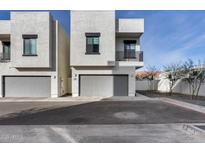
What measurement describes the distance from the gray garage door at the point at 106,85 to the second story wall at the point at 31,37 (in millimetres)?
4250

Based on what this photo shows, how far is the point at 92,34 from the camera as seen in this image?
1606 cm

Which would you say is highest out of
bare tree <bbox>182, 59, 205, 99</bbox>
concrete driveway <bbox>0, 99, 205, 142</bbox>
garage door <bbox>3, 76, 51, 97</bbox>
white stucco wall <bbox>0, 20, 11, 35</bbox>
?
white stucco wall <bbox>0, 20, 11, 35</bbox>

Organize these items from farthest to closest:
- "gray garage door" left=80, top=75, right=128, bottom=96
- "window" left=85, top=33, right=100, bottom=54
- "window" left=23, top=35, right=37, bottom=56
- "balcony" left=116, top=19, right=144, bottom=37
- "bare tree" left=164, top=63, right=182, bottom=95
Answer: "bare tree" left=164, top=63, right=182, bottom=95 < "gray garage door" left=80, top=75, right=128, bottom=96 < "balcony" left=116, top=19, right=144, bottom=37 < "window" left=85, top=33, right=100, bottom=54 < "window" left=23, top=35, right=37, bottom=56

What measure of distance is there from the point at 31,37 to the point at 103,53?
280 inches

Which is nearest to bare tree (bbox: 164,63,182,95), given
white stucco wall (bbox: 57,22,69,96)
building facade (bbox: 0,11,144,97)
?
building facade (bbox: 0,11,144,97)

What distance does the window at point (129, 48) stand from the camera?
58.3ft

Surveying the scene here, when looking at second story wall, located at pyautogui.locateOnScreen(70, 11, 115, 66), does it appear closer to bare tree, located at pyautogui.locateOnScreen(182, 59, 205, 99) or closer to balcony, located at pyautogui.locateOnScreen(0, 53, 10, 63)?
balcony, located at pyautogui.locateOnScreen(0, 53, 10, 63)

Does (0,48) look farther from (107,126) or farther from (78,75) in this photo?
(107,126)

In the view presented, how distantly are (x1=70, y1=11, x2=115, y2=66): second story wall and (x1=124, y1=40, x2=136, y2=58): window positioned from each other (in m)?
2.34

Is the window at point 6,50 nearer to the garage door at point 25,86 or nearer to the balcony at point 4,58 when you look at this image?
the balcony at point 4,58

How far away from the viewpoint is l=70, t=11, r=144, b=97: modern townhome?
52.6 feet

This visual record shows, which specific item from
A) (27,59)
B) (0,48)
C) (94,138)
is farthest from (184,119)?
(0,48)

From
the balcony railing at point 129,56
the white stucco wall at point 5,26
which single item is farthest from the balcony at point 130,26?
the white stucco wall at point 5,26
